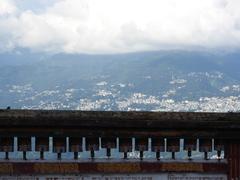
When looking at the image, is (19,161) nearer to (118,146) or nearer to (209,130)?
(118,146)

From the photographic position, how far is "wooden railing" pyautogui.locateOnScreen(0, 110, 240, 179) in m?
9.41

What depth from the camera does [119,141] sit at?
9.63m

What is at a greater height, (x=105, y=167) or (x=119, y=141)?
(x=119, y=141)

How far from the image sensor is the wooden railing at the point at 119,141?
941 cm

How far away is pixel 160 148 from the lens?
9.66m

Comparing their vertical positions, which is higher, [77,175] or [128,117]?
[128,117]

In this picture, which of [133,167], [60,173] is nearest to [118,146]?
[133,167]

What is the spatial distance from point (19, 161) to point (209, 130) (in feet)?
10.3

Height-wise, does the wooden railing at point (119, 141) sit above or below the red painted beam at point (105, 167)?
above

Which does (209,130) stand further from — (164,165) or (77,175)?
(77,175)

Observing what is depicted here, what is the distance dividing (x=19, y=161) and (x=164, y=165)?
234 centimetres

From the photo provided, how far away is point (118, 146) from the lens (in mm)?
9617


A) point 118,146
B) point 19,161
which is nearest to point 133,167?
point 118,146

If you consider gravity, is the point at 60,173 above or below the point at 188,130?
below
